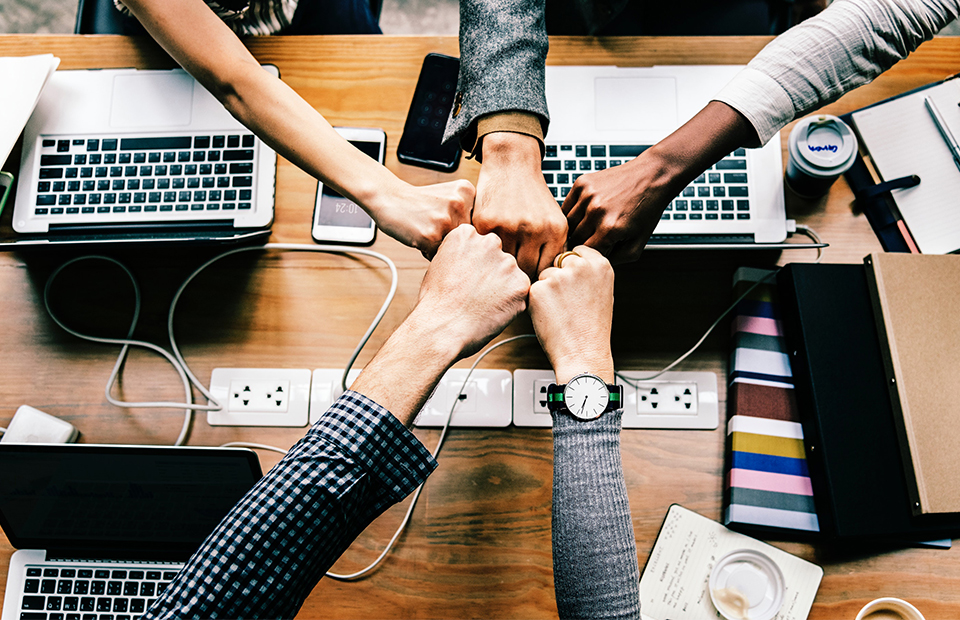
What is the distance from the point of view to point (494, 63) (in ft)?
2.67

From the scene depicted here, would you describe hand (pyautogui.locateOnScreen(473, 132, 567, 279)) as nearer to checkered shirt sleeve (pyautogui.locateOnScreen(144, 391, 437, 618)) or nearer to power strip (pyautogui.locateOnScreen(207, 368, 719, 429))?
power strip (pyautogui.locateOnScreen(207, 368, 719, 429))

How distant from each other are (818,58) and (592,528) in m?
0.71

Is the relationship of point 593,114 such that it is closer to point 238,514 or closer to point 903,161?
point 903,161

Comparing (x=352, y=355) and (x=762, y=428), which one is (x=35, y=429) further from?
(x=762, y=428)

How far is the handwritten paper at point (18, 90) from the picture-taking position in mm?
870

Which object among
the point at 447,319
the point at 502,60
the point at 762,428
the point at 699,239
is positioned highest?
the point at 502,60

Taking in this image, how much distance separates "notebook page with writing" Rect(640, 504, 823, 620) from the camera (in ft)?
2.66

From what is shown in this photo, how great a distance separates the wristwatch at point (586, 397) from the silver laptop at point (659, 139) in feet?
0.90

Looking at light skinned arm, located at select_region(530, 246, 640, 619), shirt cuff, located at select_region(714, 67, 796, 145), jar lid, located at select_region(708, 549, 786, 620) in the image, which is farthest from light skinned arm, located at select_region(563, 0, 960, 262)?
jar lid, located at select_region(708, 549, 786, 620)

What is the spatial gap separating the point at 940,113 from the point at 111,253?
1.36 m

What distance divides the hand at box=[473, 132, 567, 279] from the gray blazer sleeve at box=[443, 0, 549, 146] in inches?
1.8

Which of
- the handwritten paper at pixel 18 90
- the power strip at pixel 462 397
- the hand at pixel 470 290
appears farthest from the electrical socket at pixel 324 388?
the handwritten paper at pixel 18 90

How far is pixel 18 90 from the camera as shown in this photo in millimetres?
890

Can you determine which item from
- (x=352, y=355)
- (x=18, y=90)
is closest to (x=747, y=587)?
(x=352, y=355)
